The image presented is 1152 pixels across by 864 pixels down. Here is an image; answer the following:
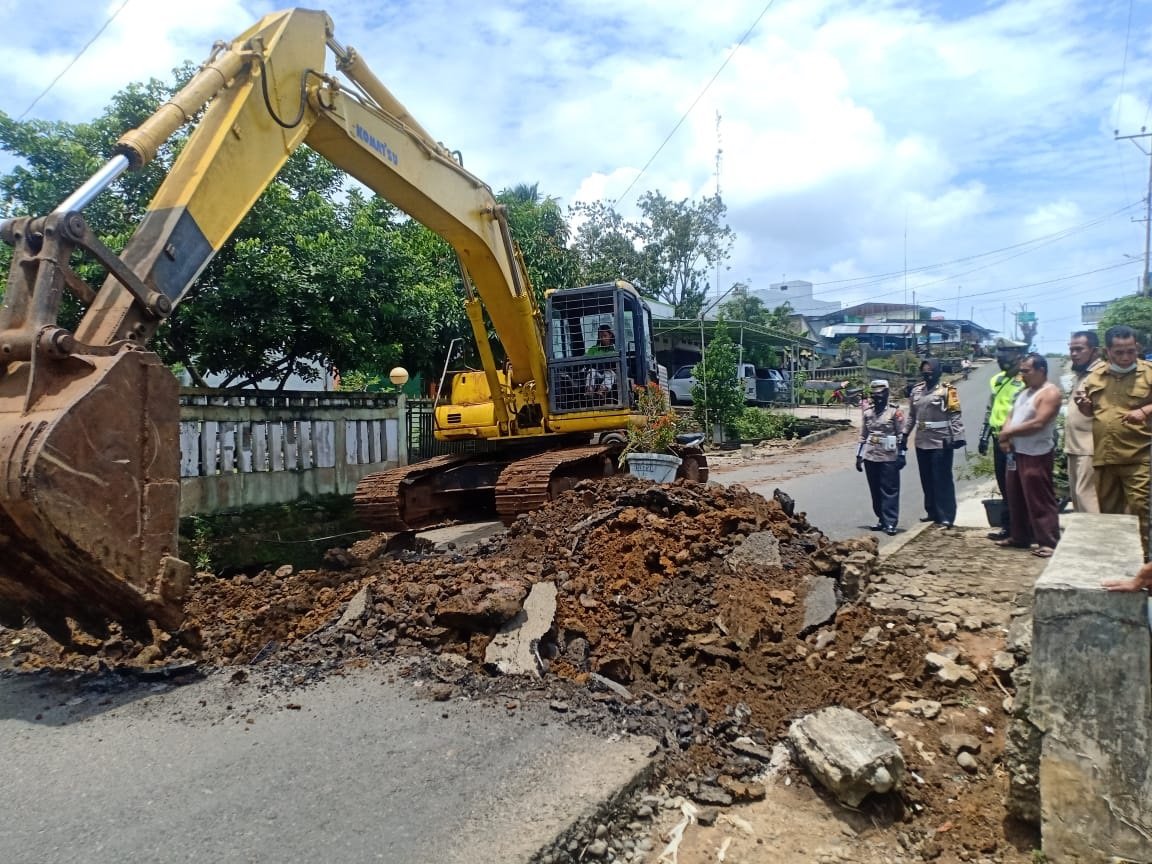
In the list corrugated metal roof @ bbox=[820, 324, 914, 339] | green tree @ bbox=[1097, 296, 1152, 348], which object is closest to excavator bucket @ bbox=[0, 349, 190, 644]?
green tree @ bbox=[1097, 296, 1152, 348]

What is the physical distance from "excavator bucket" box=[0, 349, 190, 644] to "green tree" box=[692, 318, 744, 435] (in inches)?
741

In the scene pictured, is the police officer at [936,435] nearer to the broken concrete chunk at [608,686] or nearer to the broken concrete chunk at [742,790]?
the broken concrete chunk at [608,686]

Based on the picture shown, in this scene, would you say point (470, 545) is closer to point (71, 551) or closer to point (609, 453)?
point (609, 453)

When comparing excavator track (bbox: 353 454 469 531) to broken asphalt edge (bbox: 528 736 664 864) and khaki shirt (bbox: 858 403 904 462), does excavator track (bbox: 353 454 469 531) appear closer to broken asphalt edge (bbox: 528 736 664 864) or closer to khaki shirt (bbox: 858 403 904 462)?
khaki shirt (bbox: 858 403 904 462)

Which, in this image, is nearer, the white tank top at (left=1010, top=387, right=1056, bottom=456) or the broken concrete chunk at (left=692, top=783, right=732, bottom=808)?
the broken concrete chunk at (left=692, top=783, right=732, bottom=808)

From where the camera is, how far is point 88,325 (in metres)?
4.21

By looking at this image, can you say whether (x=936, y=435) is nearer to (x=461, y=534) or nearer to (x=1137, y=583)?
(x=461, y=534)

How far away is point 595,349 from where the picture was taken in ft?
28.6

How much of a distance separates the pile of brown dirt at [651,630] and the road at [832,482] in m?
2.62

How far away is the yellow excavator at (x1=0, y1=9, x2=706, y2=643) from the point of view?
11.9ft

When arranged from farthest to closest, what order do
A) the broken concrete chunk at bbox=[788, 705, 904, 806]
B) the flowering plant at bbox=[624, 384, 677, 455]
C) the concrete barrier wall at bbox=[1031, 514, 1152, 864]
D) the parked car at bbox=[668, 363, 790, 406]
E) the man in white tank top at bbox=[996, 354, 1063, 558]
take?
the parked car at bbox=[668, 363, 790, 406], the flowering plant at bbox=[624, 384, 677, 455], the man in white tank top at bbox=[996, 354, 1063, 558], the broken concrete chunk at bbox=[788, 705, 904, 806], the concrete barrier wall at bbox=[1031, 514, 1152, 864]

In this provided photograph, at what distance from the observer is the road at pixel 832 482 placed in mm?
9180

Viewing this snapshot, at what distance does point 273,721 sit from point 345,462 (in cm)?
629

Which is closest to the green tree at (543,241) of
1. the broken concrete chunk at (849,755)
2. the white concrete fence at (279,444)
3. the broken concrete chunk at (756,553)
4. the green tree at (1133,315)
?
the white concrete fence at (279,444)
